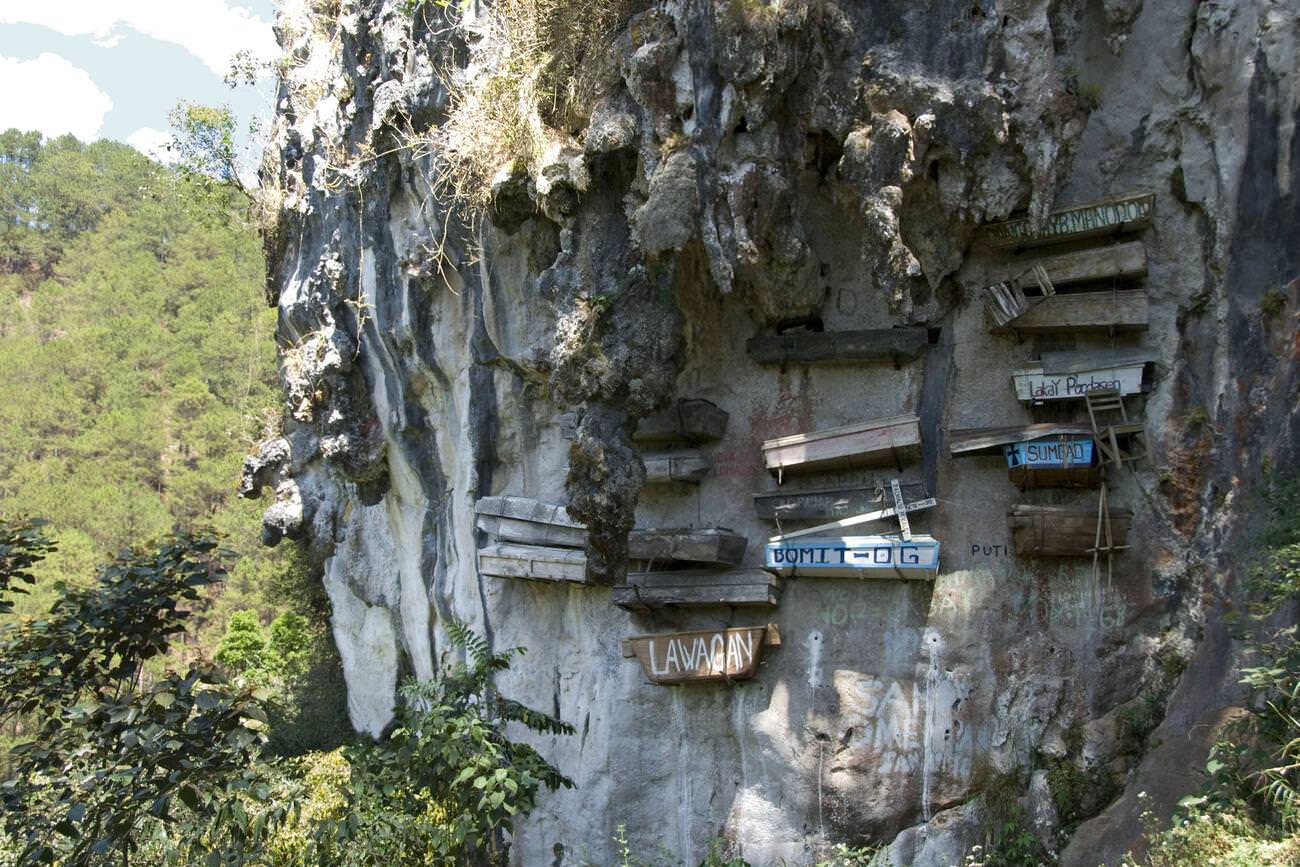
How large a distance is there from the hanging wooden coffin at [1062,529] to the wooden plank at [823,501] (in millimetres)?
744

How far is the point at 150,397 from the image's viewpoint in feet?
109

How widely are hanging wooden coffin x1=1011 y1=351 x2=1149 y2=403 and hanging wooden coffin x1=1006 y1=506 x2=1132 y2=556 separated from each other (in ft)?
2.64

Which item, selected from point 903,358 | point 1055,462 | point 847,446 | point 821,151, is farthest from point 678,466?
point 1055,462

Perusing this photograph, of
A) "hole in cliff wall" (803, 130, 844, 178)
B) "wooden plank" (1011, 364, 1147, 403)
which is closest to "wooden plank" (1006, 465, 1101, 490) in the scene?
"wooden plank" (1011, 364, 1147, 403)

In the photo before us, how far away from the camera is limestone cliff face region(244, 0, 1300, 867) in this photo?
7.79 meters

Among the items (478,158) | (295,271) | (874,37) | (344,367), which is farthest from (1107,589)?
(295,271)

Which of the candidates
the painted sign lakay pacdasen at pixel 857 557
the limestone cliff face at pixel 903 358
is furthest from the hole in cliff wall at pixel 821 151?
the painted sign lakay pacdasen at pixel 857 557

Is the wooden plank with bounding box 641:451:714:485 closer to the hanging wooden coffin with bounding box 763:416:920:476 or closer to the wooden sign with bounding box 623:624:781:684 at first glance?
the hanging wooden coffin with bounding box 763:416:920:476

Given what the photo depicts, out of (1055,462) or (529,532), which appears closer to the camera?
(1055,462)

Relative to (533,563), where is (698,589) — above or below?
below

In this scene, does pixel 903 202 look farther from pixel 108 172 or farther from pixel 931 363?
pixel 108 172

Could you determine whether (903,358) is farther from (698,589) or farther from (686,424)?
(698,589)

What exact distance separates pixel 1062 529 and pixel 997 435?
78cm

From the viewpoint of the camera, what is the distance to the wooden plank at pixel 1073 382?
26.2ft
